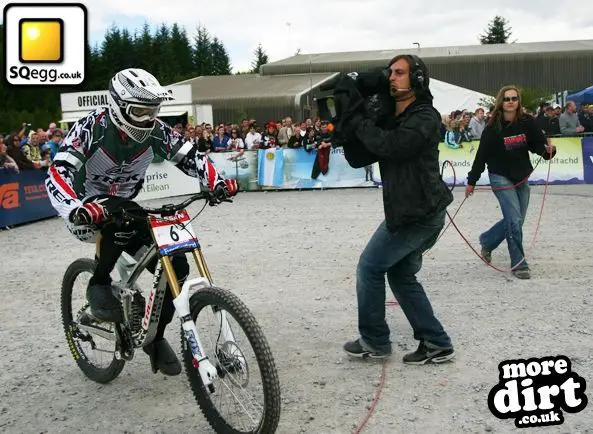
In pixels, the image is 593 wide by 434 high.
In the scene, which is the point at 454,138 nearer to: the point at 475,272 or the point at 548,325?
the point at 475,272

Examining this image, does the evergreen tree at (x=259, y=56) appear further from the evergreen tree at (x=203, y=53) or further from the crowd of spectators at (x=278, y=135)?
the crowd of spectators at (x=278, y=135)

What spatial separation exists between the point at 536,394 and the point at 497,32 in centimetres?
10225

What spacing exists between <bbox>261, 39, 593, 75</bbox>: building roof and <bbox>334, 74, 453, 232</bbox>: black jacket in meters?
53.7

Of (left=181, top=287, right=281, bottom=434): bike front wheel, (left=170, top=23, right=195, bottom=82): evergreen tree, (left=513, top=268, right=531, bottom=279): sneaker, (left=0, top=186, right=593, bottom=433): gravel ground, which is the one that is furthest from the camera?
(left=170, top=23, right=195, bottom=82): evergreen tree

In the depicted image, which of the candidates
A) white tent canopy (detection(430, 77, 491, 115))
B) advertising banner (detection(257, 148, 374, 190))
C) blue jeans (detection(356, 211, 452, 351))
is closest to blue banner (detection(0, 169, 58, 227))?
advertising banner (detection(257, 148, 374, 190))

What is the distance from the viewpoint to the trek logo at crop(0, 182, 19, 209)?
13.3 m

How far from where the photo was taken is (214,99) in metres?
52.4

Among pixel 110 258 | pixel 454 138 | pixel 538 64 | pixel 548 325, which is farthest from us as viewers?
pixel 538 64

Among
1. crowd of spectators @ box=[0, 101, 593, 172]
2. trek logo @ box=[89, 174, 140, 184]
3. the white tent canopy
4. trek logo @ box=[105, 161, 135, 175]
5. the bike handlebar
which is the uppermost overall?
the white tent canopy

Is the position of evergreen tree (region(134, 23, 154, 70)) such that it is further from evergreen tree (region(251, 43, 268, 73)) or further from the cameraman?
the cameraman

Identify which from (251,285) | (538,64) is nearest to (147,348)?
(251,285)

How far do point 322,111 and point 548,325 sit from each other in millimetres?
2481

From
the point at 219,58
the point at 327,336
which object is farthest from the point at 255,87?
the point at 219,58

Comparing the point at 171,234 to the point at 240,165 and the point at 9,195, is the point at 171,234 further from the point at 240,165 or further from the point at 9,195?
the point at 240,165
